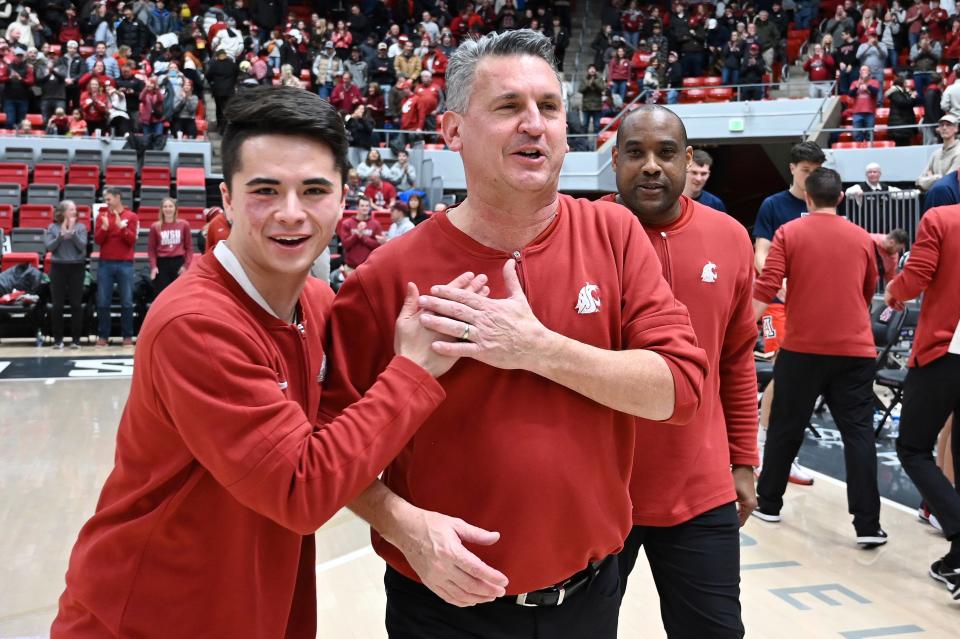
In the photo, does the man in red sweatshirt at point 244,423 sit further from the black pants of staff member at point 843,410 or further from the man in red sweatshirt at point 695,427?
the black pants of staff member at point 843,410

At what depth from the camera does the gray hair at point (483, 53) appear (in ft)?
5.39

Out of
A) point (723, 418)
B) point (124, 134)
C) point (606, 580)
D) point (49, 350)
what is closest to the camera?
point (606, 580)

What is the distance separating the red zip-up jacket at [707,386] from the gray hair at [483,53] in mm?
731

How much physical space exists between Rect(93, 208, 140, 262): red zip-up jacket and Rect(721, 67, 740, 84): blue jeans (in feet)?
40.0

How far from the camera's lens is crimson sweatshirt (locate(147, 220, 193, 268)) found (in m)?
10.4

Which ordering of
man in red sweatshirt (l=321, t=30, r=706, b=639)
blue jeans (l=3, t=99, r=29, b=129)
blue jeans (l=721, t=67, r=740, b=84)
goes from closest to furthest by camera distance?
man in red sweatshirt (l=321, t=30, r=706, b=639) → blue jeans (l=3, t=99, r=29, b=129) → blue jeans (l=721, t=67, r=740, b=84)

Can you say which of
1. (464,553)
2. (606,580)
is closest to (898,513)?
(606,580)

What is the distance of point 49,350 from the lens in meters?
10.3

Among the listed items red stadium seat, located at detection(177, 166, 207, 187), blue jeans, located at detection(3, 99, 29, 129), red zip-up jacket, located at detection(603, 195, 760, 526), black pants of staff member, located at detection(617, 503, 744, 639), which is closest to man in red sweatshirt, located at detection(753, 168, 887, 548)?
red zip-up jacket, located at detection(603, 195, 760, 526)

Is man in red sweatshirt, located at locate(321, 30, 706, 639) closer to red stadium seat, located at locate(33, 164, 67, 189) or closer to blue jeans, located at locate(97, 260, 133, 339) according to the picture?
blue jeans, located at locate(97, 260, 133, 339)

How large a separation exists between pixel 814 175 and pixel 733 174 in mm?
15877

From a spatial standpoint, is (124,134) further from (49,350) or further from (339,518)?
(339,518)

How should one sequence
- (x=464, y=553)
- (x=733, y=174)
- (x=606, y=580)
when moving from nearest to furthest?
(x=464, y=553)
(x=606, y=580)
(x=733, y=174)

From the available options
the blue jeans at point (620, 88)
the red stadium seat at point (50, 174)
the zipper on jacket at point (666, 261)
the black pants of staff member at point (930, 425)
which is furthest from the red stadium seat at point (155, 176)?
the zipper on jacket at point (666, 261)
